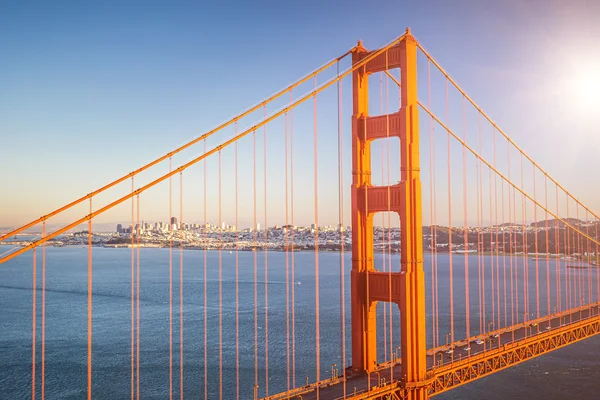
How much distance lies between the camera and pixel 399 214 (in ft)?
43.7

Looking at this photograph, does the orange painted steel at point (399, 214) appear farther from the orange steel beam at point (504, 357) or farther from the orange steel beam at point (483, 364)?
the orange steel beam at point (504, 357)

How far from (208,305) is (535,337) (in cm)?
3467

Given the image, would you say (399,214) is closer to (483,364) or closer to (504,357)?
(483,364)

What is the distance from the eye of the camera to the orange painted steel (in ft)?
42.8

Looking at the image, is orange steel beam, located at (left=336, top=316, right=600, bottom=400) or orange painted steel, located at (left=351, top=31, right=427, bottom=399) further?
orange painted steel, located at (left=351, top=31, right=427, bottom=399)

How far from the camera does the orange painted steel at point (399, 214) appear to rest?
13.0 meters

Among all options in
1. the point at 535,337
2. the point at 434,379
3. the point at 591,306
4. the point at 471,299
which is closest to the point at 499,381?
the point at 591,306

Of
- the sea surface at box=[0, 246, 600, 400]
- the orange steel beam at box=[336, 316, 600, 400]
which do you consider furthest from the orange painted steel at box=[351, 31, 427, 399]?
the sea surface at box=[0, 246, 600, 400]

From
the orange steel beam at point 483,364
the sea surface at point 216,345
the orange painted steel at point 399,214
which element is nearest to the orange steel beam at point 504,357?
the orange steel beam at point 483,364

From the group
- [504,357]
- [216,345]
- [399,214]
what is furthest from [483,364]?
[216,345]

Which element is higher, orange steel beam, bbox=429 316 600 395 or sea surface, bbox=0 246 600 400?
orange steel beam, bbox=429 316 600 395

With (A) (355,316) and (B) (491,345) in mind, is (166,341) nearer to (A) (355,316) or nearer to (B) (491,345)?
(B) (491,345)

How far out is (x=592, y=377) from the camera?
2708 cm

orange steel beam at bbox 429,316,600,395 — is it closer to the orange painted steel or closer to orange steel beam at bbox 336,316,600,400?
orange steel beam at bbox 336,316,600,400
